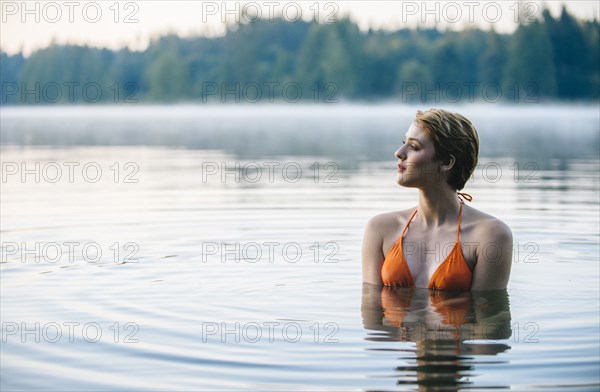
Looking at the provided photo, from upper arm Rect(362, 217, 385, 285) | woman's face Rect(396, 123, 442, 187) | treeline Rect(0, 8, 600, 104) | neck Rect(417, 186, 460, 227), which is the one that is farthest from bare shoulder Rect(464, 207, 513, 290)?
treeline Rect(0, 8, 600, 104)

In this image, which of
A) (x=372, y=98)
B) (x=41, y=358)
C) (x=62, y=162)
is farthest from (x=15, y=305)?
(x=372, y=98)

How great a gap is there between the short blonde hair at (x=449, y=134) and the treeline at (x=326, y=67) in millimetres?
101160

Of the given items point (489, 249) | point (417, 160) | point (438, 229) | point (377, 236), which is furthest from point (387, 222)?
point (489, 249)

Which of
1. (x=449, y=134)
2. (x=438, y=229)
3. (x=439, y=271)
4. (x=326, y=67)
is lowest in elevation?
(x=439, y=271)

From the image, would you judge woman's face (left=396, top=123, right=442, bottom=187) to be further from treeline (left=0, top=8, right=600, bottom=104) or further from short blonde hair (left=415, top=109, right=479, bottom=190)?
treeline (left=0, top=8, right=600, bottom=104)

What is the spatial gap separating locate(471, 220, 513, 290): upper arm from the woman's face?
48 centimetres

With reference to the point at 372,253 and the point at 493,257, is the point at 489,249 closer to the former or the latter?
the point at 493,257

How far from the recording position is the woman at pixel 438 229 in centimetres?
631

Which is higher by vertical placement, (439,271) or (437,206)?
(437,206)

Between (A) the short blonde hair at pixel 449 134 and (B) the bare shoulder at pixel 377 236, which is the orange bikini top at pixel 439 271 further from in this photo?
(A) the short blonde hair at pixel 449 134

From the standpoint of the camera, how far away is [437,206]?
21.9 ft

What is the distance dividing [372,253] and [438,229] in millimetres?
490

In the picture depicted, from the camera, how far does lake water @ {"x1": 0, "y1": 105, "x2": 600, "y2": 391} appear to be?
205 inches

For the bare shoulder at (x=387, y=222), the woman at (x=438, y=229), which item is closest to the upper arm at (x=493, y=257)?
the woman at (x=438, y=229)
